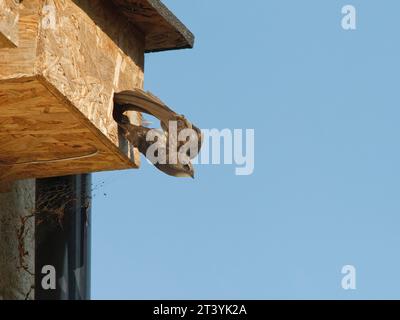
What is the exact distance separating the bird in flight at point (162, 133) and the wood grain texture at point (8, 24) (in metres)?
2.07

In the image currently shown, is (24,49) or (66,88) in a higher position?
(24,49)

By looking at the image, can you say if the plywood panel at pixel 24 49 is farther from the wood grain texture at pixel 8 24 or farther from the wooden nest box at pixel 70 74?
the wood grain texture at pixel 8 24

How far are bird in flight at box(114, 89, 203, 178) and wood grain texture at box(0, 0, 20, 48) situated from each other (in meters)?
2.07

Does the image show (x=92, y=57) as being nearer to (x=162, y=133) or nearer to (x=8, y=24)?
(x=162, y=133)

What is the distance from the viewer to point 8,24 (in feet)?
40.5

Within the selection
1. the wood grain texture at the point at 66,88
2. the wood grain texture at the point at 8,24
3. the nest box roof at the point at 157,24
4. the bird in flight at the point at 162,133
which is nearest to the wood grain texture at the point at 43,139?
the wood grain texture at the point at 66,88

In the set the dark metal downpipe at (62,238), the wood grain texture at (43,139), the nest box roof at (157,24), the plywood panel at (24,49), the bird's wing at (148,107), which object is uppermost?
the nest box roof at (157,24)

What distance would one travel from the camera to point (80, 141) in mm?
14258

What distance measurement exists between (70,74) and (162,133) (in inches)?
55.4

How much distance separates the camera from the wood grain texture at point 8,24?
1223cm

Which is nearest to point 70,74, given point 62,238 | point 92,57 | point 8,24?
point 92,57

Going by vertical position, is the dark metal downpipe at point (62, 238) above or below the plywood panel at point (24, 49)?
below

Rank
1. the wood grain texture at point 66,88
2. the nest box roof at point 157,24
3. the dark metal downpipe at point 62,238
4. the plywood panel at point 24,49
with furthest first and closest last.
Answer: the dark metal downpipe at point 62,238, the nest box roof at point 157,24, the wood grain texture at point 66,88, the plywood panel at point 24,49

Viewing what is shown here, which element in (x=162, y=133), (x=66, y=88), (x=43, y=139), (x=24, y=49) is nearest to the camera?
(x=24, y=49)
